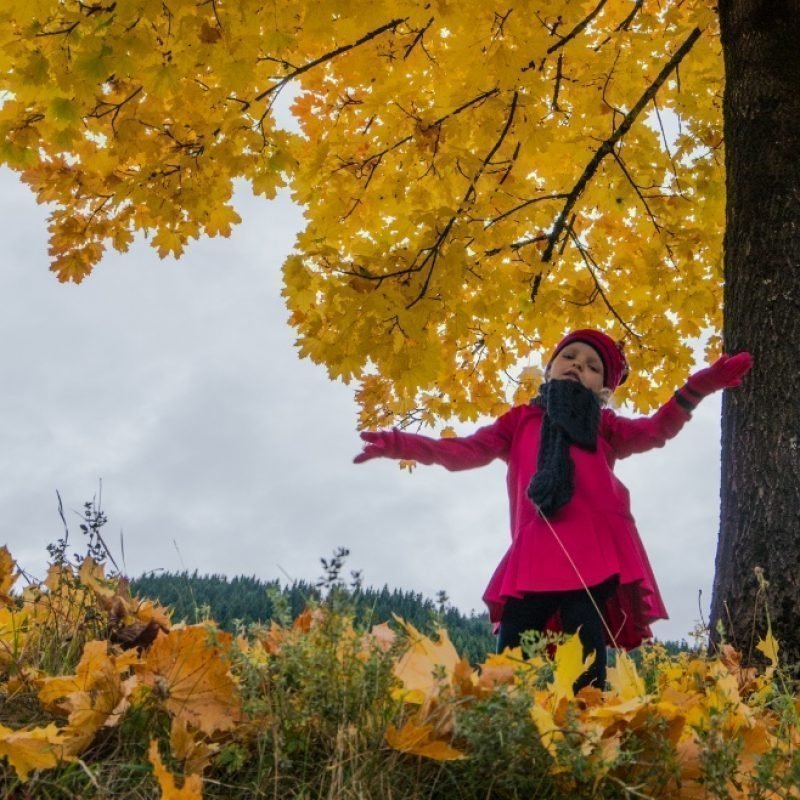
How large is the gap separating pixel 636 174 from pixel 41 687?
4.12 m

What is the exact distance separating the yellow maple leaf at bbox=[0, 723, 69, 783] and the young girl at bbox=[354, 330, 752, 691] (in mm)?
1820

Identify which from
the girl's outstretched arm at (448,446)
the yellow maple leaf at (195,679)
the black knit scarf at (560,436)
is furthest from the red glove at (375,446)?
the yellow maple leaf at (195,679)

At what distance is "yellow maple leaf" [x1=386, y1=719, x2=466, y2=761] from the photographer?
1.30m

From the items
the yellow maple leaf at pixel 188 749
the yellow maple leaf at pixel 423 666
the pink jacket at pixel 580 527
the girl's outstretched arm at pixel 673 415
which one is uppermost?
the girl's outstretched arm at pixel 673 415

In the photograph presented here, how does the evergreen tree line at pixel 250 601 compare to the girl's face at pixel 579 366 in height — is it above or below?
below

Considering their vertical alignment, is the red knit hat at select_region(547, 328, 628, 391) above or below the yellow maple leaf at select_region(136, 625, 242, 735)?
above

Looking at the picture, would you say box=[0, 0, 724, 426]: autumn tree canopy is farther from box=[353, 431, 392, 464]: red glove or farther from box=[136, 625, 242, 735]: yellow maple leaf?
box=[136, 625, 242, 735]: yellow maple leaf

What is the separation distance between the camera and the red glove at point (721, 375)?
10.7ft

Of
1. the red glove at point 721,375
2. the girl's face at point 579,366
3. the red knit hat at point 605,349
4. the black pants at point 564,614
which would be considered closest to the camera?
the black pants at point 564,614

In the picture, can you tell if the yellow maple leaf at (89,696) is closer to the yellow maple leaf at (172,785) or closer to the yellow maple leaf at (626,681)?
the yellow maple leaf at (172,785)

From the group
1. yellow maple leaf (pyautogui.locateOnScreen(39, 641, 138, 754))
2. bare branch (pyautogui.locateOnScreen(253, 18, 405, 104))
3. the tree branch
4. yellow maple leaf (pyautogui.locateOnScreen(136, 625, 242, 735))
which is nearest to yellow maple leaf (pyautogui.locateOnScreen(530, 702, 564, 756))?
yellow maple leaf (pyautogui.locateOnScreen(136, 625, 242, 735))

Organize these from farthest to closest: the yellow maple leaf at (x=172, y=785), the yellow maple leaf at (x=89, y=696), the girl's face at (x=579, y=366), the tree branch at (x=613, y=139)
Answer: the tree branch at (x=613, y=139), the girl's face at (x=579, y=366), the yellow maple leaf at (x=89, y=696), the yellow maple leaf at (x=172, y=785)

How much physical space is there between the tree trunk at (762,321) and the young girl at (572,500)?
0.17 m

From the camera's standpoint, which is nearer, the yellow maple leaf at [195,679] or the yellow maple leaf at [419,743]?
the yellow maple leaf at [419,743]
